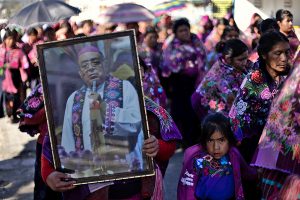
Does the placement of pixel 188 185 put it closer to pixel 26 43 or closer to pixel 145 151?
pixel 145 151

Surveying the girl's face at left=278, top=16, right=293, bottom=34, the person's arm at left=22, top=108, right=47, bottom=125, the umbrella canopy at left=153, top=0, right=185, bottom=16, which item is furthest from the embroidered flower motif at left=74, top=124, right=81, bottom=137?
the umbrella canopy at left=153, top=0, right=185, bottom=16

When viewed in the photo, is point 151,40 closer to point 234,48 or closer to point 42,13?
point 42,13

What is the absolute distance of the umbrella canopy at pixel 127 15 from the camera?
827cm

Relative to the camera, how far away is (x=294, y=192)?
7.73 feet

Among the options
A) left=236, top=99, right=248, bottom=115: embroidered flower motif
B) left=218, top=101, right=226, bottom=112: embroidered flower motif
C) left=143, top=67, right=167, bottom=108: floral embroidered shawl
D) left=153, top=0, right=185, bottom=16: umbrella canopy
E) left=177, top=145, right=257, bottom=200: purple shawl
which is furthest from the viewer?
left=153, top=0, right=185, bottom=16: umbrella canopy

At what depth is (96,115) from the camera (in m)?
2.62

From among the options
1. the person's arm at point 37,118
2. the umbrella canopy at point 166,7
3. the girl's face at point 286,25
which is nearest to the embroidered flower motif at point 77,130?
the person's arm at point 37,118

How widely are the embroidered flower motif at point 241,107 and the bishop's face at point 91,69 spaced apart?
130 centimetres

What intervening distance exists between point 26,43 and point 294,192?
8585 mm

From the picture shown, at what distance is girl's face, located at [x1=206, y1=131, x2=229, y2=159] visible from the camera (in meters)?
3.33

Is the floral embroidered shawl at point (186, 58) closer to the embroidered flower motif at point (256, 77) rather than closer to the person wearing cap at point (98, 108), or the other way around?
the embroidered flower motif at point (256, 77)

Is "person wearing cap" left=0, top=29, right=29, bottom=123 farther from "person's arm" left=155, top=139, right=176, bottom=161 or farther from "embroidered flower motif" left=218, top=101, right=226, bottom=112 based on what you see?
"person's arm" left=155, top=139, right=176, bottom=161

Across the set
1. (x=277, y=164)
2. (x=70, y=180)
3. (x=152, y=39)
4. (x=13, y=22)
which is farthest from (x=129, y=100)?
(x=152, y=39)

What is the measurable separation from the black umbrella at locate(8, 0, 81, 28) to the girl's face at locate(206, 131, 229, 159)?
3.43m
